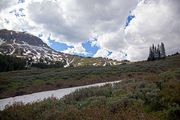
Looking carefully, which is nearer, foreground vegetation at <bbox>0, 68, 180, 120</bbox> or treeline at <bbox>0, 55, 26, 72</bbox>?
foreground vegetation at <bbox>0, 68, 180, 120</bbox>

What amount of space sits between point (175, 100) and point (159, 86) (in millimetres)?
4690

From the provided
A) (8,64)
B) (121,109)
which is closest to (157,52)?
(8,64)

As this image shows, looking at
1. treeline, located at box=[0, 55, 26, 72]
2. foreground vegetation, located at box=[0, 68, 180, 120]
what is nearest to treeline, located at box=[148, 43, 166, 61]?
treeline, located at box=[0, 55, 26, 72]

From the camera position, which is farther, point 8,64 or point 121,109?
point 8,64

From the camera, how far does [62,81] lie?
2269 inches

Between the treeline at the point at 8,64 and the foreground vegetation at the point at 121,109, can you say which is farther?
the treeline at the point at 8,64

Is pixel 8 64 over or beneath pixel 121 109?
over

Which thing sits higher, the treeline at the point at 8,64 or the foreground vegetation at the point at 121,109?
the treeline at the point at 8,64

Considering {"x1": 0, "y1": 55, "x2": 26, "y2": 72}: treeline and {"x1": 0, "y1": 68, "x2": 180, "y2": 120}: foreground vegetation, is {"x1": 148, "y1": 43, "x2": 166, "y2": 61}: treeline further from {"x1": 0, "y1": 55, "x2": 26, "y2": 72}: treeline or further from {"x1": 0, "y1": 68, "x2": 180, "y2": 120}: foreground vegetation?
{"x1": 0, "y1": 68, "x2": 180, "y2": 120}: foreground vegetation

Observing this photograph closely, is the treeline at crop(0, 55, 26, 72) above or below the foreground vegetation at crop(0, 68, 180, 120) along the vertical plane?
above

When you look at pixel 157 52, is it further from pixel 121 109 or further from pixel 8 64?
pixel 121 109

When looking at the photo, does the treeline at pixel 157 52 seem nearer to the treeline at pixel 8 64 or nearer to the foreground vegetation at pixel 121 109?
the treeline at pixel 8 64

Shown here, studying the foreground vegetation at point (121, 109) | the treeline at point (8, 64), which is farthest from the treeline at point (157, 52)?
the foreground vegetation at point (121, 109)

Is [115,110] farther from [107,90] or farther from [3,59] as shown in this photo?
[3,59]
